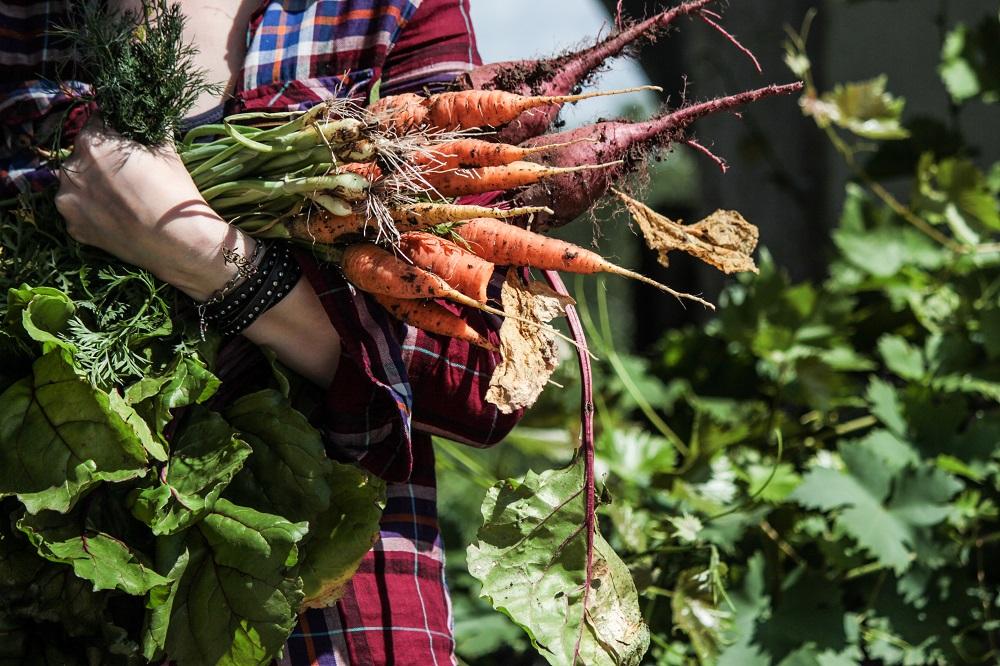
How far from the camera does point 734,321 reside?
209cm

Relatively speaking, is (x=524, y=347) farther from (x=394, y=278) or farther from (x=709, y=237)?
(x=709, y=237)

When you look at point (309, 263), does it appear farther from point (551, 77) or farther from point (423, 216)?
point (551, 77)

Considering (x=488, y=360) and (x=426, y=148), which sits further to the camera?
(x=488, y=360)

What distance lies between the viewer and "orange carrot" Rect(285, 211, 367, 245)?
3.00ft

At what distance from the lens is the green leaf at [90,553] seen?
2.85ft

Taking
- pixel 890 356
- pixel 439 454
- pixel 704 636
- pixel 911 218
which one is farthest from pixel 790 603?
pixel 911 218

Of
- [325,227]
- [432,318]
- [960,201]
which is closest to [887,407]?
[960,201]

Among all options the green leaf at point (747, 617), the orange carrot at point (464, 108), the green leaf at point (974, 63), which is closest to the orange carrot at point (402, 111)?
the orange carrot at point (464, 108)

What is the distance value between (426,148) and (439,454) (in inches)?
37.8

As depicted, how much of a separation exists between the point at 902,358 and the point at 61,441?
5.07ft

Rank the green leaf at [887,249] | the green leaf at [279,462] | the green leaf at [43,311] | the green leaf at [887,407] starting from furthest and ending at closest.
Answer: the green leaf at [887,249]
the green leaf at [887,407]
the green leaf at [279,462]
the green leaf at [43,311]

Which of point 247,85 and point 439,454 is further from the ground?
point 247,85

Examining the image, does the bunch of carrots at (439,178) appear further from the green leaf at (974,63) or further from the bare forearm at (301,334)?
the green leaf at (974,63)

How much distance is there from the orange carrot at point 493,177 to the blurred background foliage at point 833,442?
441 mm
